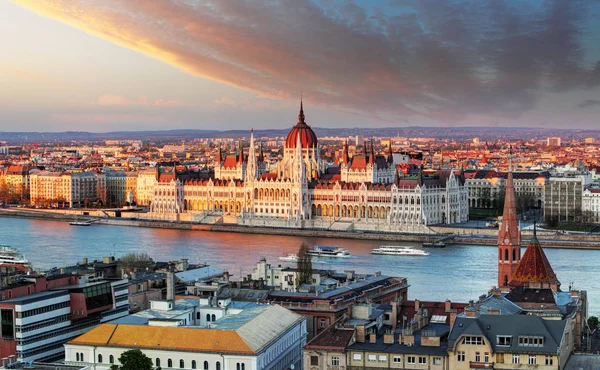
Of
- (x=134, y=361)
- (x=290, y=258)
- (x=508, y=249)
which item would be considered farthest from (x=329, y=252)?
(x=134, y=361)

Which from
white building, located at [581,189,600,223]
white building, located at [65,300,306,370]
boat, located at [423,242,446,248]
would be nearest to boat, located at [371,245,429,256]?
boat, located at [423,242,446,248]

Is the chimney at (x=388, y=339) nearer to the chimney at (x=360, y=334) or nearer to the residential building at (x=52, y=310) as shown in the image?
the chimney at (x=360, y=334)

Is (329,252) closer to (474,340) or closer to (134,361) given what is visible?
(134,361)

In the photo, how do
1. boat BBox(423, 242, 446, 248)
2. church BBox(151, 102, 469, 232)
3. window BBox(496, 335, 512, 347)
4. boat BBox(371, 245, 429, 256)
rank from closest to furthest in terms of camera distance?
1. window BBox(496, 335, 512, 347)
2. boat BBox(371, 245, 429, 256)
3. boat BBox(423, 242, 446, 248)
4. church BBox(151, 102, 469, 232)

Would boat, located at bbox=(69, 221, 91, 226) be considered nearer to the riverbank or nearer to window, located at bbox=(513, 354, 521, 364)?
the riverbank

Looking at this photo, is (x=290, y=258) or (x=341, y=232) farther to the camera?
(x=341, y=232)

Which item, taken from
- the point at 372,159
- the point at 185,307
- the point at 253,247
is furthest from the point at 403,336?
the point at 372,159

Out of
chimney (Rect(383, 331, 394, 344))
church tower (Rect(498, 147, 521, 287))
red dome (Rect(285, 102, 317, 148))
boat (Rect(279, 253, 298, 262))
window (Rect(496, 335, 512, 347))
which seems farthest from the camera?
red dome (Rect(285, 102, 317, 148))
